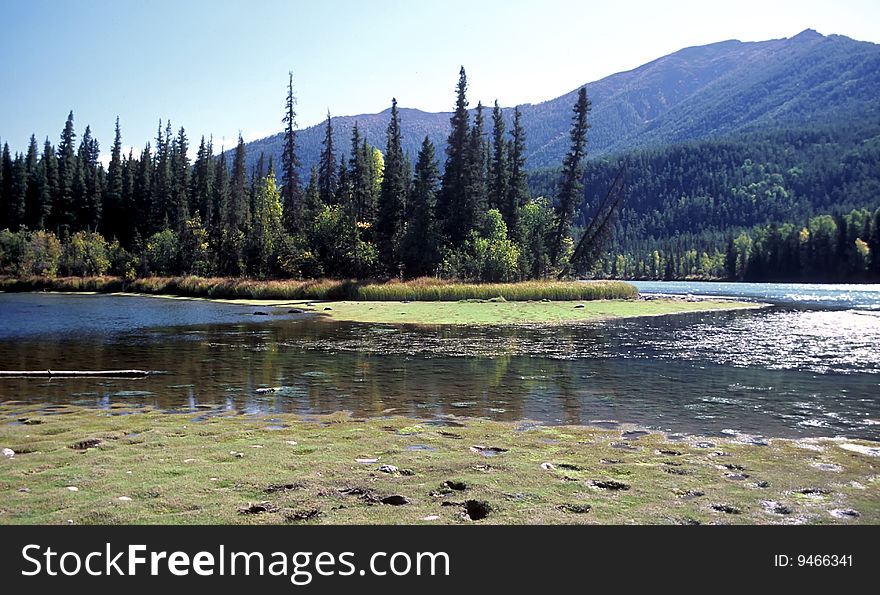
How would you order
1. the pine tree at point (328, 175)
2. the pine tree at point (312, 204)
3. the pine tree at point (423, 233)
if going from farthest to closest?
the pine tree at point (328, 175) → the pine tree at point (312, 204) → the pine tree at point (423, 233)

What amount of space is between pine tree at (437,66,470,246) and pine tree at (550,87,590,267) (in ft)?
45.2

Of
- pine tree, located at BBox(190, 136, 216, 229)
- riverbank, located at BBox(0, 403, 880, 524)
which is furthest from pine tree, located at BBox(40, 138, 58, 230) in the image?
riverbank, located at BBox(0, 403, 880, 524)

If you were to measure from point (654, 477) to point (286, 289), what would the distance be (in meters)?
71.2

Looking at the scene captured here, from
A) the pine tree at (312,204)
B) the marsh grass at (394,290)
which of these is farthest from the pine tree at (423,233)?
the pine tree at (312,204)

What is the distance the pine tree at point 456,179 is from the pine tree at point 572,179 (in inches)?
543

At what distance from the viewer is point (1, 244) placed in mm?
113938

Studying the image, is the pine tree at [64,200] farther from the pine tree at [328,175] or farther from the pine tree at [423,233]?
the pine tree at [423,233]

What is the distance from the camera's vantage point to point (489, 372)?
2183 cm

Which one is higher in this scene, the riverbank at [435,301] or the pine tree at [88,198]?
the pine tree at [88,198]

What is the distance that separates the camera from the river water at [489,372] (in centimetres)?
1517

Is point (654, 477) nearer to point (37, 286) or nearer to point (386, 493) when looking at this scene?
point (386, 493)

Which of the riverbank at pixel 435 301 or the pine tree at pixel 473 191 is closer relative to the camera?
the riverbank at pixel 435 301
